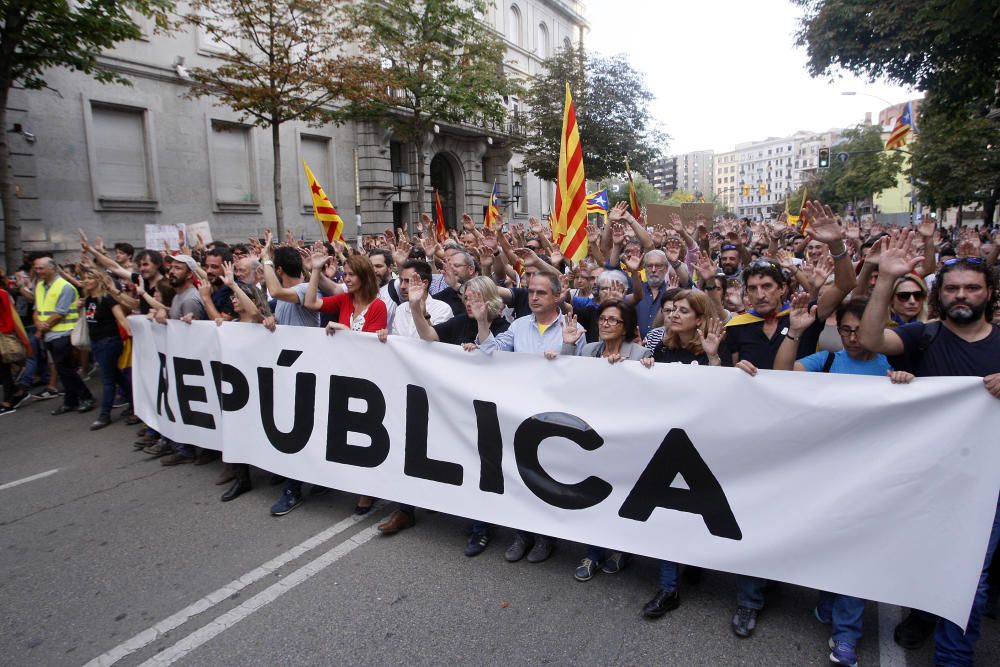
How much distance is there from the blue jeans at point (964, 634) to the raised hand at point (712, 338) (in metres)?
1.36

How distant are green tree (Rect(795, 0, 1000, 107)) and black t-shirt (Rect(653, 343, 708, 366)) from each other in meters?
10.6

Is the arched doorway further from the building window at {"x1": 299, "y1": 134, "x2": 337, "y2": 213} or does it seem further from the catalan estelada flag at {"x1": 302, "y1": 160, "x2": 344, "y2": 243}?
the catalan estelada flag at {"x1": 302, "y1": 160, "x2": 344, "y2": 243}

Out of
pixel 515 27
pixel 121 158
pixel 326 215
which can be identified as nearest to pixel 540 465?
pixel 326 215

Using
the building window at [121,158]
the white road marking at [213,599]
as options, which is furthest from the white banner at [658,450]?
the building window at [121,158]

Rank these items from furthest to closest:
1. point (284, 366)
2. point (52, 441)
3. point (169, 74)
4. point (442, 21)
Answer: point (442, 21)
point (169, 74)
point (52, 441)
point (284, 366)

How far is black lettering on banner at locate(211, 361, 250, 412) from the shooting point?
4.65 metres

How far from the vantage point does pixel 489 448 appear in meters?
3.67

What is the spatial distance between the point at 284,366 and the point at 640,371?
2540mm

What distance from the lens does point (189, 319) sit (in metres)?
5.07

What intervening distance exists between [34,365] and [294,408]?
6248 mm

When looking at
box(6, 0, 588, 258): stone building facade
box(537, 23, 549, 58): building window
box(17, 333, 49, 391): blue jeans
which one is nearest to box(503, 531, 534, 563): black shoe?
box(17, 333, 49, 391): blue jeans

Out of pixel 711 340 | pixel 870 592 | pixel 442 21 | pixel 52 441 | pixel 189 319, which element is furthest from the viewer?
pixel 442 21

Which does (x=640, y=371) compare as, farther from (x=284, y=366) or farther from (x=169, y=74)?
(x=169, y=74)

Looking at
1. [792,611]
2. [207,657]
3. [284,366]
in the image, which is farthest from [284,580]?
[792,611]
